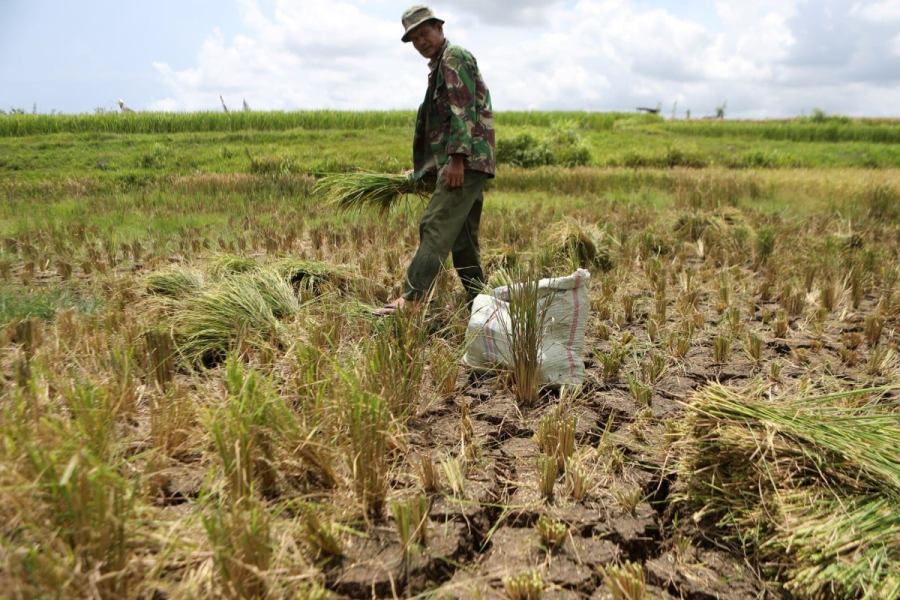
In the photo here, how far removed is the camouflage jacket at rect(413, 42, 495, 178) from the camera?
3541 millimetres

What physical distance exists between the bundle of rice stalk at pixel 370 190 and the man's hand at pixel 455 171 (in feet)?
2.33

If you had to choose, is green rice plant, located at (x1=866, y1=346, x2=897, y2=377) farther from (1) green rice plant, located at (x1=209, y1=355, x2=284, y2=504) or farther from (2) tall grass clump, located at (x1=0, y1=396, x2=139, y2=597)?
(2) tall grass clump, located at (x1=0, y1=396, x2=139, y2=597)

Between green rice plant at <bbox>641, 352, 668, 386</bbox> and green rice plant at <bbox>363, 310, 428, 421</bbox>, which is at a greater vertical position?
green rice plant at <bbox>363, 310, 428, 421</bbox>

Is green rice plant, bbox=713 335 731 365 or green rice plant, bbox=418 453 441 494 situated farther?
green rice plant, bbox=713 335 731 365

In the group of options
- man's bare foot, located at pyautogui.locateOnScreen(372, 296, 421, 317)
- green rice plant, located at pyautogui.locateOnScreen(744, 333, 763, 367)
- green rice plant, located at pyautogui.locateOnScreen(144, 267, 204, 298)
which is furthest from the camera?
green rice plant, located at pyautogui.locateOnScreen(144, 267, 204, 298)

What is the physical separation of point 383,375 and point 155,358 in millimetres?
1197

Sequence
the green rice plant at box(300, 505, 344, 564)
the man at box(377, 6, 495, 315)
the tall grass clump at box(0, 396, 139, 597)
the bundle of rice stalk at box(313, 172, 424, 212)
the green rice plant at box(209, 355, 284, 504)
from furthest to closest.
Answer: the bundle of rice stalk at box(313, 172, 424, 212) < the man at box(377, 6, 495, 315) < the green rice plant at box(209, 355, 284, 504) < the green rice plant at box(300, 505, 344, 564) < the tall grass clump at box(0, 396, 139, 597)

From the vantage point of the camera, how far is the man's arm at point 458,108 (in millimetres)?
3533

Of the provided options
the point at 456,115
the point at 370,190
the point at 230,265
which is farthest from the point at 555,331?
the point at 230,265

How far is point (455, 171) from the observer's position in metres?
3.60

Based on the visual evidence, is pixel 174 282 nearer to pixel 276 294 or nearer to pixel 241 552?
pixel 276 294

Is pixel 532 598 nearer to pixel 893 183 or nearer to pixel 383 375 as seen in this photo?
pixel 383 375

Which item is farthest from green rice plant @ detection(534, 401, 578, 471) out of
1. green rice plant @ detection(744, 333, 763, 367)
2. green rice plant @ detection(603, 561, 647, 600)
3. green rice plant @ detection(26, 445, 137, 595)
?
green rice plant @ detection(744, 333, 763, 367)

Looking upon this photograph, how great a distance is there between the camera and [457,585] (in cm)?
166
